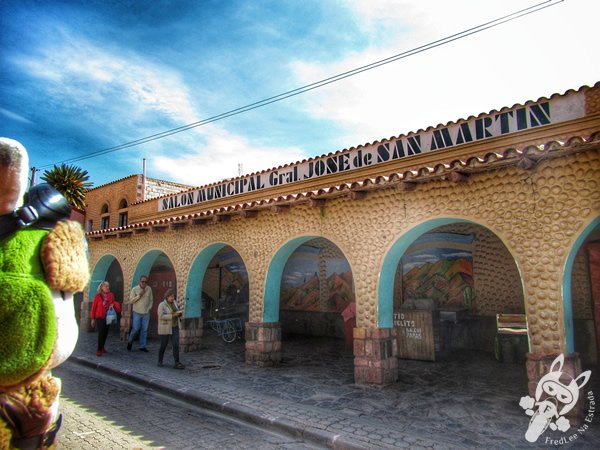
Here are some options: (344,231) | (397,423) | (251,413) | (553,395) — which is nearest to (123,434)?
(251,413)

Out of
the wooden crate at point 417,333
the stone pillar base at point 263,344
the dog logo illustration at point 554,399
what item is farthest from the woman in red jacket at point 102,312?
the dog logo illustration at point 554,399

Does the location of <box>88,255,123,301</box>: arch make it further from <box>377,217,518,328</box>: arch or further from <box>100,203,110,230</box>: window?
<box>377,217,518,328</box>: arch

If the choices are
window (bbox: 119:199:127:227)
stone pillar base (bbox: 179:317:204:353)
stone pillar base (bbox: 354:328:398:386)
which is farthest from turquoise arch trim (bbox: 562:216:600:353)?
window (bbox: 119:199:127:227)

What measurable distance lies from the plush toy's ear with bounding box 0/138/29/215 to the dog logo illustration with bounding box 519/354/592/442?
6044mm

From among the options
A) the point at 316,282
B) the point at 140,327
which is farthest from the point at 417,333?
the point at 140,327

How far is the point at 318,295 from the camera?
14.0 meters

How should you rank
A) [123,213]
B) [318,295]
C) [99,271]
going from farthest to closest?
1. [123,213]
2. [99,271]
3. [318,295]

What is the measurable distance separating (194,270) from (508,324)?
792 centimetres

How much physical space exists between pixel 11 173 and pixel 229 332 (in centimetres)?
1153

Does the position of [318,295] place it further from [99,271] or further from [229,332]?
[99,271]

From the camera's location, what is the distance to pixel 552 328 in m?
5.63

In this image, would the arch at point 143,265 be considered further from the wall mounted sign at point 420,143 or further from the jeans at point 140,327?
the wall mounted sign at point 420,143

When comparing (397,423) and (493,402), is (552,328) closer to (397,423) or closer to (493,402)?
(493,402)

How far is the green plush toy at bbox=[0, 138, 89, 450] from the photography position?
1973 millimetres
